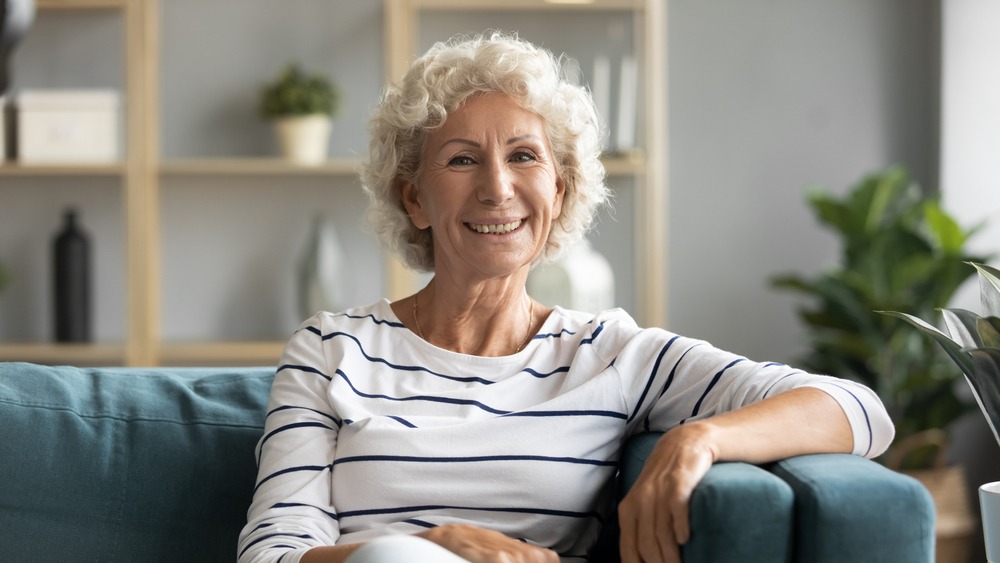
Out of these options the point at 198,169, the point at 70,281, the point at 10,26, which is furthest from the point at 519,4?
the point at 10,26

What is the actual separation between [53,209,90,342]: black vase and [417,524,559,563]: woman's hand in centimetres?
277

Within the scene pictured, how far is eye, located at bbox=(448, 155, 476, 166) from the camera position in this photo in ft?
5.82

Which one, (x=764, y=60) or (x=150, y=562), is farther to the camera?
(x=764, y=60)

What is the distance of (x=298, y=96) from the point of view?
3.74 m

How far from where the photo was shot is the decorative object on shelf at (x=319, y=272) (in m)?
3.82

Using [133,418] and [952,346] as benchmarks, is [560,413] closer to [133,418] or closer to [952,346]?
[952,346]

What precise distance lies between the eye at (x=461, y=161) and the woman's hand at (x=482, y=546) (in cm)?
62

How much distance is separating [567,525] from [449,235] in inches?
19.2

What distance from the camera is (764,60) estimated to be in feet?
13.3

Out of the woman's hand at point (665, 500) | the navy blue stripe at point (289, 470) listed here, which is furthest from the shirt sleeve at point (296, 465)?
the woman's hand at point (665, 500)

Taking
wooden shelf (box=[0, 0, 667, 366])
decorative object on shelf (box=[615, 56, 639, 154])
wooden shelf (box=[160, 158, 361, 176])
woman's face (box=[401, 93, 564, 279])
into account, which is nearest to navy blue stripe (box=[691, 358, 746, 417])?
woman's face (box=[401, 93, 564, 279])

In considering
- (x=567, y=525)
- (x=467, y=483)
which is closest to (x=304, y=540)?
(x=467, y=483)

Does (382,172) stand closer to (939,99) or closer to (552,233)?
(552,233)

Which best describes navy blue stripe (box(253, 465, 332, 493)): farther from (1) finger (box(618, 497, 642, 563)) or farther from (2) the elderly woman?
(1) finger (box(618, 497, 642, 563))
